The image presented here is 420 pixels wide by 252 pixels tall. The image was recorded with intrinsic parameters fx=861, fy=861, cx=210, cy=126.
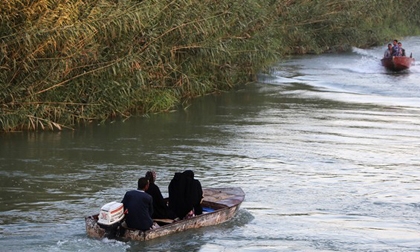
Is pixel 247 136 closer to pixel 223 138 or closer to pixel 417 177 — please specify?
pixel 223 138

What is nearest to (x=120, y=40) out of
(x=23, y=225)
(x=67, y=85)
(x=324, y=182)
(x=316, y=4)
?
(x=67, y=85)

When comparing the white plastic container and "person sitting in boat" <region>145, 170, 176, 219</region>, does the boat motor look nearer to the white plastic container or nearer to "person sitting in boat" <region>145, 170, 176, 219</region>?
the white plastic container

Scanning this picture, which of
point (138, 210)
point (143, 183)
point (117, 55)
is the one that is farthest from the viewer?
point (117, 55)

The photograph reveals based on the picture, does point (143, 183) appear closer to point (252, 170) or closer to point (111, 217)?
point (111, 217)

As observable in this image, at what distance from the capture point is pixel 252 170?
1705cm

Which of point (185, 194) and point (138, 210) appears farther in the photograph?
point (185, 194)

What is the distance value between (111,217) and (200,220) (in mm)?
1658

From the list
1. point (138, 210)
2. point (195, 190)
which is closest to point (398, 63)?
point (195, 190)

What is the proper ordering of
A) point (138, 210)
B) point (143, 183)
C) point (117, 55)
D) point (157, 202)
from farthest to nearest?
point (117, 55) < point (157, 202) < point (143, 183) < point (138, 210)

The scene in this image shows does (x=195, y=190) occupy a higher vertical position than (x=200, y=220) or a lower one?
higher

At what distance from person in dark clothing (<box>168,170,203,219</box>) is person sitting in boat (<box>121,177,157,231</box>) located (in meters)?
0.89

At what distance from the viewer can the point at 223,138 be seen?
812 inches

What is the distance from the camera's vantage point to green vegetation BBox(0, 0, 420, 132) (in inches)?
760

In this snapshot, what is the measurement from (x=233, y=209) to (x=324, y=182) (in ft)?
10.8
